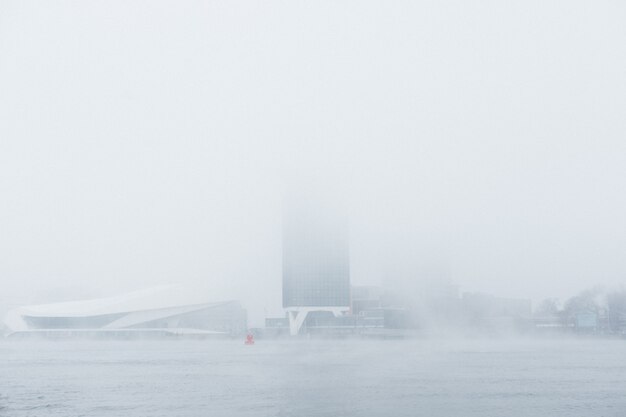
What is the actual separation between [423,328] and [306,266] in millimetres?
15320

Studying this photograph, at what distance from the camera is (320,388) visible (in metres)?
19.9

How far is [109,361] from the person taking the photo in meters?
33.7

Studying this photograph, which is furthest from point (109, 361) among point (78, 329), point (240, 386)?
point (78, 329)

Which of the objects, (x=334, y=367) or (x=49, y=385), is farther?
(x=334, y=367)

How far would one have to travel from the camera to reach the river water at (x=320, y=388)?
16470 mm

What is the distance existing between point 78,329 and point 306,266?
21172 millimetres

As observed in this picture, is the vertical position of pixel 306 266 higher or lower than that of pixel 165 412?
higher

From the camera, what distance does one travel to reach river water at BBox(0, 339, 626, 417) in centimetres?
1647

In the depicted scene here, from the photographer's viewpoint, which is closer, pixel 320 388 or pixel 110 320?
pixel 320 388

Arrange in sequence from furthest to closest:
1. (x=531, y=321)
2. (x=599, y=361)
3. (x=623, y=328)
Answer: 1. (x=531, y=321)
2. (x=623, y=328)
3. (x=599, y=361)

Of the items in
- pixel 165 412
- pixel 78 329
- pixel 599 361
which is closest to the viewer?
pixel 165 412

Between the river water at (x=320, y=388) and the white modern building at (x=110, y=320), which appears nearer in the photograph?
the river water at (x=320, y=388)

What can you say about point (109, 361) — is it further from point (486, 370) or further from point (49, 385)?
point (486, 370)

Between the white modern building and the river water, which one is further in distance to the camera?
the white modern building
